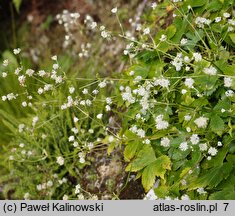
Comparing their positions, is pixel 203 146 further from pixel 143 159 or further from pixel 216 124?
pixel 143 159

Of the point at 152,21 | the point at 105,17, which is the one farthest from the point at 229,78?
the point at 105,17

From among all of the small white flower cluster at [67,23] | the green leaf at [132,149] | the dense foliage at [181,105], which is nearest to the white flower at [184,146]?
the dense foliage at [181,105]

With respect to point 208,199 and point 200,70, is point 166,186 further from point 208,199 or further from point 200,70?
point 200,70

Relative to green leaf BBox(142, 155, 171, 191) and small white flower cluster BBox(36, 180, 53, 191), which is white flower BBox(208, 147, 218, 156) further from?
small white flower cluster BBox(36, 180, 53, 191)

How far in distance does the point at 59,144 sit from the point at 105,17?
1.66 meters

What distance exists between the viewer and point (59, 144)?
3035 millimetres

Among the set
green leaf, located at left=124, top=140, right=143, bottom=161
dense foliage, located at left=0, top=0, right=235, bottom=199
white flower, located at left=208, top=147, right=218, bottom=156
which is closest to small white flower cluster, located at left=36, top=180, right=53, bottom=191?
dense foliage, located at left=0, top=0, right=235, bottom=199

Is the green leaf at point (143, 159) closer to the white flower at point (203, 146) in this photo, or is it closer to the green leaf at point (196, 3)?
the white flower at point (203, 146)

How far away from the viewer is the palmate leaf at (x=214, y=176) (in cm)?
198

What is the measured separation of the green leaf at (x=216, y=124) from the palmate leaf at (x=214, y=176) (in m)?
0.15

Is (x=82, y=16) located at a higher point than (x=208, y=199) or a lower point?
higher

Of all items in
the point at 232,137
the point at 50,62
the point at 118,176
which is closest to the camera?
the point at 232,137

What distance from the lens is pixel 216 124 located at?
77.7 inches

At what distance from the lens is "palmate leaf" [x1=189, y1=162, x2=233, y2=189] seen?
1979 millimetres
